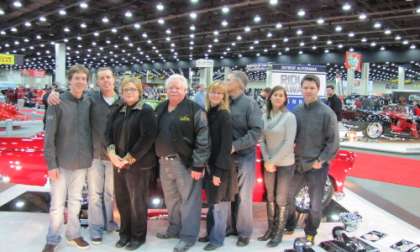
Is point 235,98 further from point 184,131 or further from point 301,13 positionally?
point 301,13

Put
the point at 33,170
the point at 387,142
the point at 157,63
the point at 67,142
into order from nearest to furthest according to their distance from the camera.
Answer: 1. the point at 67,142
2. the point at 33,170
3. the point at 387,142
4. the point at 157,63

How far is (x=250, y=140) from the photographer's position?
132 inches

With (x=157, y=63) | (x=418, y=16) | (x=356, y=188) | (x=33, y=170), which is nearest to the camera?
(x=33, y=170)

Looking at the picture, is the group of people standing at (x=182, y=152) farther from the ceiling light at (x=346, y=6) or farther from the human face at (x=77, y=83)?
the ceiling light at (x=346, y=6)

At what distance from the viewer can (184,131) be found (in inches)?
129

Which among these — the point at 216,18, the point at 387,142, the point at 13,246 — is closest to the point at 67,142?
the point at 13,246

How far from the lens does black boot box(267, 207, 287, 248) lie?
3.59 meters

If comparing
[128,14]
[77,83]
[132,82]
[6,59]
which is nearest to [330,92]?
[132,82]

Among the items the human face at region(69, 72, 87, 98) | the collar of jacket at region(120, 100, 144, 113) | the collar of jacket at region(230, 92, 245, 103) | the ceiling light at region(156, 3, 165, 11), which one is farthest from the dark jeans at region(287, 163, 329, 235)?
the ceiling light at region(156, 3, 165, 11)

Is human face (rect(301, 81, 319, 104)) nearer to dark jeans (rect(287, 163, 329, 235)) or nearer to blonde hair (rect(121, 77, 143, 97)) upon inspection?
dark jeans (rect(287, 163, 329, 235))

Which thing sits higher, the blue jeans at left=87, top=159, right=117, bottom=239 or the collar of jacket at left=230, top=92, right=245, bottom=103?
the collar of jacket at left=230, top=92, right=245, bottom=103

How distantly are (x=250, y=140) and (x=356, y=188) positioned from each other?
3.20 meters

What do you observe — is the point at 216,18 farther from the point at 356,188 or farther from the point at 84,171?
the point at 84,171

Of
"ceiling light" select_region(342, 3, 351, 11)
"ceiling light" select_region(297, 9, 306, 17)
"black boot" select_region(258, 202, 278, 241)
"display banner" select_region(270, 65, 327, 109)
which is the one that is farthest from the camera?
"ceiling light" select_region(297, 9, 306, 17)
